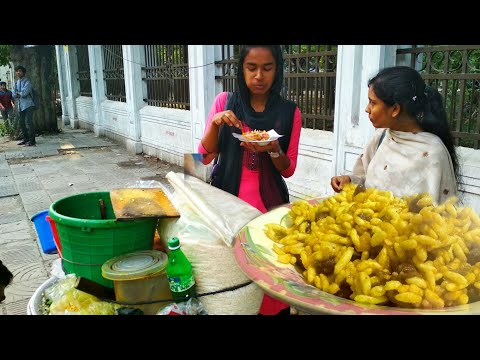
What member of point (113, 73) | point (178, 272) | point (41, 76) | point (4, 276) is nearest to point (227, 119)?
point (178, 272)

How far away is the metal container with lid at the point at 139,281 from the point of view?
5.19 feet

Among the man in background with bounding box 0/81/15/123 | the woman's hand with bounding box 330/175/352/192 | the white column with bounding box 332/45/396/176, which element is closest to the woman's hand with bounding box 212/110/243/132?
the woman's hand with bounding box 330/175/352/192

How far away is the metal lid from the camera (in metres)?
1.57

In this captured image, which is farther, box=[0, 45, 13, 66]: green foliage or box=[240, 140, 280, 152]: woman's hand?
box=[0, 45, 13, 66]: green foliage

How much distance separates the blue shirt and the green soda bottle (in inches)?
434

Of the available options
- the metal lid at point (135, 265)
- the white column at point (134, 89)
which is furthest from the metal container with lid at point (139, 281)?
the white column at point (134, 89)

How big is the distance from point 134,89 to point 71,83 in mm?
6811

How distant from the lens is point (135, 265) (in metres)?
1.63

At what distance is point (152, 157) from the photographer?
891 cm

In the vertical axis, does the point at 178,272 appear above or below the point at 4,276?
above

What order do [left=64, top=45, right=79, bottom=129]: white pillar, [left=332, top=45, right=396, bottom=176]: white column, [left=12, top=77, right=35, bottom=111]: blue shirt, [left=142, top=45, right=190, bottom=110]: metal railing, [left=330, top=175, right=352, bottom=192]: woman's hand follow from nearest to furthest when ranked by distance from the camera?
[left=330, top=175, right=352, bottom=192]: woman's hand, [left=332, top=45, right=396, bottom=176]: white column, [left=142, top=45, right=190, bottom=110]: metal railing, [left=12, top=77, right=35, bottom=111]: blue shirt, [left=64, top=45, right=79, bottom=129]: white pillar

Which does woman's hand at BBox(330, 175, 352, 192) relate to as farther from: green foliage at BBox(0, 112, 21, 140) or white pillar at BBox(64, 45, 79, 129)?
white pillar at BBox(64, 45, 79, 129)

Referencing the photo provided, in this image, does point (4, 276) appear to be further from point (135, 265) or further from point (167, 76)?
point (167, 76)

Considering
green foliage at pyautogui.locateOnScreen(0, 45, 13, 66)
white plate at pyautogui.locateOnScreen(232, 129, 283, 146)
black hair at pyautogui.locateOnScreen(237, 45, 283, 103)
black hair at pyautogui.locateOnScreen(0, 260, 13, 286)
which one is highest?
green foliage at pyautogui.locateOnScreen(0, 45, 13, 66)
